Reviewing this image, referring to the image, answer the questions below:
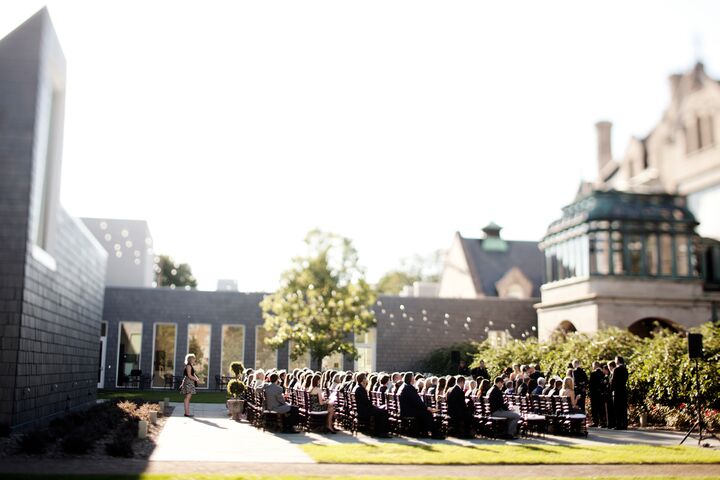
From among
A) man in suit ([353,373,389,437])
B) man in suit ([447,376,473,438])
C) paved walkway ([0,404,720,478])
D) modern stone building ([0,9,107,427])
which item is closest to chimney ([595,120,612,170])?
paved walkway ([0,404,720,478])

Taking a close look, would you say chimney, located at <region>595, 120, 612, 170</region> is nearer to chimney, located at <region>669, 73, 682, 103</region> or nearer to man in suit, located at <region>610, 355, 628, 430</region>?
chimney, located at <region>669, 73, 682, 103</region>

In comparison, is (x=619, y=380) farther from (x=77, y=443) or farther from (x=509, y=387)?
(x=77, y=443)

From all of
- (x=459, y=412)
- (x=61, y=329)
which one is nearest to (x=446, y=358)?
(x=459, y=412)

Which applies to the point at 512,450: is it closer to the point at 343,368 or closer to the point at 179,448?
the point at 179,448

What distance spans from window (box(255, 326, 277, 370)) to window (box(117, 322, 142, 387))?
4937mm

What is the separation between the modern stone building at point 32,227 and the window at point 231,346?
52.3ft

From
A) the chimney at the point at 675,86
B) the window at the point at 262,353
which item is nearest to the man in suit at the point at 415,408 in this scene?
the window at the point at 262,353

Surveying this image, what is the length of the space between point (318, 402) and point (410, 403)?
2.08 metres

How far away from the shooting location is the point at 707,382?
17.6 meters

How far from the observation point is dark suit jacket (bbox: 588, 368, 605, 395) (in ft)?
61.8

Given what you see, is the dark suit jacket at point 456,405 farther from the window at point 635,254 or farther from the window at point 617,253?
the window at point 635,254

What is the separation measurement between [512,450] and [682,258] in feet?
65.6

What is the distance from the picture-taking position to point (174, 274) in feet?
246

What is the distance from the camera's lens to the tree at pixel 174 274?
2913 inches
